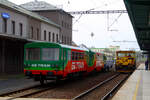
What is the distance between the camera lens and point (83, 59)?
71.1ft

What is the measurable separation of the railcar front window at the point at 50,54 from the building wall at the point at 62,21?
30.3m

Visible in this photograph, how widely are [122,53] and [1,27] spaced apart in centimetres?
1383

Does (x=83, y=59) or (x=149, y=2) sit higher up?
(x=149, y=2)

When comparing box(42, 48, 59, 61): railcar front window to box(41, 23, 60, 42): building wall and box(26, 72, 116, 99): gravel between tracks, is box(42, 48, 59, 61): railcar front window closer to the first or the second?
box(26, 72, 116, 99): gravel between tracks

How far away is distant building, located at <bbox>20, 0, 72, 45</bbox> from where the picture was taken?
160 feet

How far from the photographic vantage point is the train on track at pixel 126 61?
31.3 m

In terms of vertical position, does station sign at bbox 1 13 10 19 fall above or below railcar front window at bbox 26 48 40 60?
above

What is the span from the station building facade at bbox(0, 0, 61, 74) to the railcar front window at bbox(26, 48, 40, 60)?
25.5 ft

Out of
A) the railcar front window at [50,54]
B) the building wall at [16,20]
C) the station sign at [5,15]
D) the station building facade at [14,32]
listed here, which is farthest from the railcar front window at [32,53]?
the station sign at [5,15]

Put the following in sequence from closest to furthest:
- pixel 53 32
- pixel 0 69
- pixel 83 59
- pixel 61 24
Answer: pixel 83 59, pixel 0 69, pixel 53 32, pixel 61 24

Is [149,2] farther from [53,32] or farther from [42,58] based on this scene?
[53,32]

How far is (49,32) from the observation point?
43.7m

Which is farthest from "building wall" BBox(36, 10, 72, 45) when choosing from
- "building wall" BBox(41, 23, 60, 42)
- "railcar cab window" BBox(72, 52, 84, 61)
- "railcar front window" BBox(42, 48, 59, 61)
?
"railcar front window" BBox(42, 48, 59, 61)

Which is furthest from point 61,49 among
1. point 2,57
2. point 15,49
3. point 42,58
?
point 15,49
